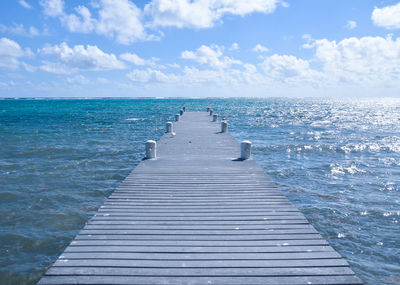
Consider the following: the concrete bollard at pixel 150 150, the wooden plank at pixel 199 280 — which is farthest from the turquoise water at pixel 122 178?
the wooden plank at pixel 199 280

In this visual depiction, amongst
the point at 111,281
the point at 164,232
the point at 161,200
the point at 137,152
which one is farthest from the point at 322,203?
the point at 137,152

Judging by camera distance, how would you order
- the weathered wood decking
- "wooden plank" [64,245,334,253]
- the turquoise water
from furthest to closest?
the turquoise water → "wooden plank" [64,245,334,253] → the weathered wood decking

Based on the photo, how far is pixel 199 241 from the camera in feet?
17.9

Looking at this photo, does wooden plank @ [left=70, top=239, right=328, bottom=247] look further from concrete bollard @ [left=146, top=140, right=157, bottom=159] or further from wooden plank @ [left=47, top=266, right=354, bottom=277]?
concrete bollard @ [left=146, top=140, right=157, bottom=159]

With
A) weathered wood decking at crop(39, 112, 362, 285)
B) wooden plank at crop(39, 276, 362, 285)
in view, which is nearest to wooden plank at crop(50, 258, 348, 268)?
weathered wood decking at crop(39, 112, 362, 285)

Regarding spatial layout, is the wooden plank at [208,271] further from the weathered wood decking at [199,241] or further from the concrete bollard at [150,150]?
the concrete bollard at [150,150]

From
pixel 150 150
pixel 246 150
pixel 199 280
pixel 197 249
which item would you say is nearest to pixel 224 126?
pixel 246 150

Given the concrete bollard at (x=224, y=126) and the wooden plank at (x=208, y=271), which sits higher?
the concrete bollard at (x=224, y=126)

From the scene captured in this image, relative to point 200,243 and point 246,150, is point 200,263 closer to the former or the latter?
point 200,243

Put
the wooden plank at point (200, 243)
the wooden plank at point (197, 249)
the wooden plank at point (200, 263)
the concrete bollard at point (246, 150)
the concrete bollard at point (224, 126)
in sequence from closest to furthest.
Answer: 1. the wooden plank at point (200, 263)
2. the wooden plank at point (197, 249)
3. the wooden plank at point (200, 243)
4. the concrete bollard at point (246, 150)
5. the concrete bollard at point (224, 126)

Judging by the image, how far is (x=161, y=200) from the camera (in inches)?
298

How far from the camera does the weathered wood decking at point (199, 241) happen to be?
4.47 metres

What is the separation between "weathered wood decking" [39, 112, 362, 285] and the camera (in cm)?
447

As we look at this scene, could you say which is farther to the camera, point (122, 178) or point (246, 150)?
point (122, 178)
